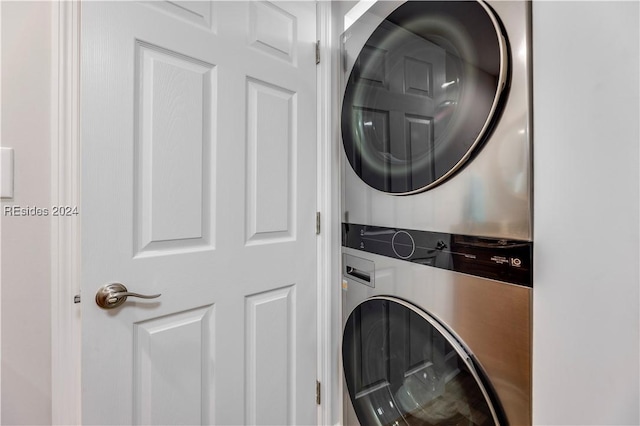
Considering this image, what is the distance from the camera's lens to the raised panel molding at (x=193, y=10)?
86 centimetres

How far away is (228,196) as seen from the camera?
3.23 feet

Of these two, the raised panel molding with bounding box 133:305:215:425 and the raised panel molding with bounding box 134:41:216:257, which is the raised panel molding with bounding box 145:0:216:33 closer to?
A: the raised panel molding with bounding box 134:41:216:257

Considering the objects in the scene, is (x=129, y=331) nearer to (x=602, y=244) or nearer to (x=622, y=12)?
(x=602, y=244)

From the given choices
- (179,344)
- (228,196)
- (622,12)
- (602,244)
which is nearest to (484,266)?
(602,244)

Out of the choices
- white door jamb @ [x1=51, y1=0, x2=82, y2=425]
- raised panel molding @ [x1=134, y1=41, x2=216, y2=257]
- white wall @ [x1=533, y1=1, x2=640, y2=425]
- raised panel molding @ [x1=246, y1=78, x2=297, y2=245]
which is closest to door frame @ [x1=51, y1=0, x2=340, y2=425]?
white door jamb @ [x1=51, y1=0, x2=82, y2=425]

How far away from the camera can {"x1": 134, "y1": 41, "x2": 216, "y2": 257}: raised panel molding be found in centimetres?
83

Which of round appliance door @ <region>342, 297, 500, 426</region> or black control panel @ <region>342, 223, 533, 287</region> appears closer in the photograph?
black control panel @ <region>342, 223, 533, 287</region>

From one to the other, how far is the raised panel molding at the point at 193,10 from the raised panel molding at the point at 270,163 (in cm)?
21

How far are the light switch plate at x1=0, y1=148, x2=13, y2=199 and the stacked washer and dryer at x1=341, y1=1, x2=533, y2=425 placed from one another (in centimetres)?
102

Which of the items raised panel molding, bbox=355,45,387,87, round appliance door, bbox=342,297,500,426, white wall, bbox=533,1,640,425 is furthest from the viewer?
raised panel molding, bbox=355,45,387,87

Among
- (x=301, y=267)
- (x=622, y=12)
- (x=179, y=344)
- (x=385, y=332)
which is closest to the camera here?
(x=622, y=12)

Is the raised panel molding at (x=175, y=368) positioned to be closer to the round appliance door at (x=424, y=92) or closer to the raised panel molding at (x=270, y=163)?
the raised panel molding at (x=270, y=163)

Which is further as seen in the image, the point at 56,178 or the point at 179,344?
the point at 179,344

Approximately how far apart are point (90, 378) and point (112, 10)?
986 millimetres
